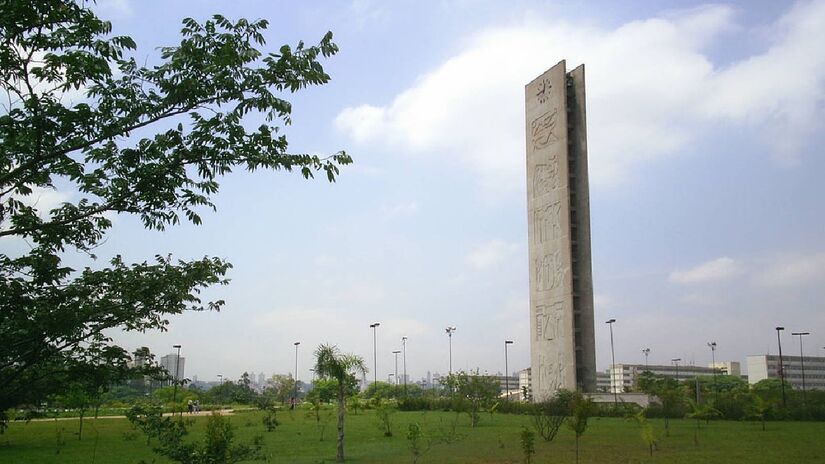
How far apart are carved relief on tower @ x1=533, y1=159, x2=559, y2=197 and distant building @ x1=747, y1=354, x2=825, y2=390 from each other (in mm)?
107613

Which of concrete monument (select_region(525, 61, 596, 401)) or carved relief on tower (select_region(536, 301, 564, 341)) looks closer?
concrete monument (select_region(525, 61, 596, 401))

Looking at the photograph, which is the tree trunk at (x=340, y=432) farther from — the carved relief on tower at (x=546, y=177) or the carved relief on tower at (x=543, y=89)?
the carved relief on tower at (x=543, y=89)

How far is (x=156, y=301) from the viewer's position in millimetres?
6844

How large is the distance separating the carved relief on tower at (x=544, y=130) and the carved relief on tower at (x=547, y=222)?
438 centimetres

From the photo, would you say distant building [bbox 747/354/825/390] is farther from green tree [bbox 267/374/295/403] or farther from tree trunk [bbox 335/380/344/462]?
tree trunk [bbox 335/380/344/462]

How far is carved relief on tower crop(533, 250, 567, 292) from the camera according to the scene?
4534 cm

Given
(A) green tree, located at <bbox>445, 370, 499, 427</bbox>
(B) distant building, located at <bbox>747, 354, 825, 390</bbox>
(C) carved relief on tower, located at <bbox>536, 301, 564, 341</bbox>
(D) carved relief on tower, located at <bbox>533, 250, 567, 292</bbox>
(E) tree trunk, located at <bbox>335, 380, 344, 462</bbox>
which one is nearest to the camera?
(E) tree trunk, located at <bbox>335, 380, 344, 462</bbox>

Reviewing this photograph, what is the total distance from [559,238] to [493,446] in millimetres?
25296

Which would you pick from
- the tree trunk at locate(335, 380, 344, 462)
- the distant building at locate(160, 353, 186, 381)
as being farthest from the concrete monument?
the tree trunk at locate(335, 380, 344, 462)

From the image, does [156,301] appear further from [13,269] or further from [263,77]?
[263,77]

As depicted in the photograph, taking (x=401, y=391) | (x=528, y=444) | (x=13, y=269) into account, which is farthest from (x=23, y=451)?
(x=401, y=391)

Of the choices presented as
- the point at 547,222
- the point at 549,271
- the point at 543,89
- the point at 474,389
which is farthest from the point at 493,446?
the point at 543,89

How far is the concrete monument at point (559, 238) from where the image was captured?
146 feet

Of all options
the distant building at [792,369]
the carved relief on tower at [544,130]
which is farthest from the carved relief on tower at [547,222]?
the distant building at [792,369]
